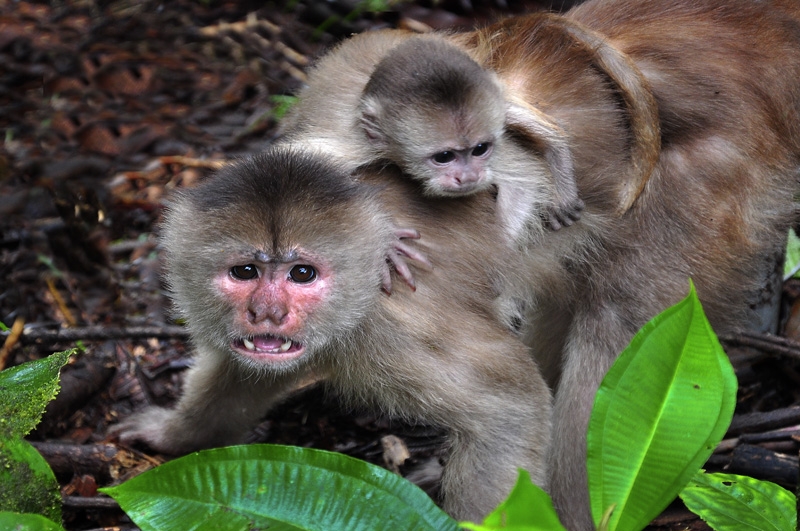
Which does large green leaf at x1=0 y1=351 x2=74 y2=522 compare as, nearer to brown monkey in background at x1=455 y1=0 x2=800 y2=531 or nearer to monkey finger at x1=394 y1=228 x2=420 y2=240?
monkey finger at x1=394 y1=228 x2=420 y2=240

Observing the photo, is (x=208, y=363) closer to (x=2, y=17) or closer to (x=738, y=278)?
(x=738, y=278)

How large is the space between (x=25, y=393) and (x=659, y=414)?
8.67 feet

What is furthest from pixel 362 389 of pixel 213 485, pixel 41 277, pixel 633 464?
pixel 41 277

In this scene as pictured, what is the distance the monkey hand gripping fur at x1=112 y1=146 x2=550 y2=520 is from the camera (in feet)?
12.7

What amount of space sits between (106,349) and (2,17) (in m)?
4.19

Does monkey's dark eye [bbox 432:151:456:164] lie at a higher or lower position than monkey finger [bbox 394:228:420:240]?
higher

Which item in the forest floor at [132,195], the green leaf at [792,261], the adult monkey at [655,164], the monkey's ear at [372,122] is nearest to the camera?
the adult monkey at [655,164]

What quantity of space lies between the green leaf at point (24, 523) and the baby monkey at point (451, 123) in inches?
89.4

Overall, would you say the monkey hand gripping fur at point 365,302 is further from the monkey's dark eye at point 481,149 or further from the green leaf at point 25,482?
the green leaf at point 25,482

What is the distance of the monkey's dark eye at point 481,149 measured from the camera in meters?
4.44

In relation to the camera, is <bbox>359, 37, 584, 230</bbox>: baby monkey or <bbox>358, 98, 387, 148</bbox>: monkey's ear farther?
<bbox>358, 98, 387, 148</bbox>: monkey's ear

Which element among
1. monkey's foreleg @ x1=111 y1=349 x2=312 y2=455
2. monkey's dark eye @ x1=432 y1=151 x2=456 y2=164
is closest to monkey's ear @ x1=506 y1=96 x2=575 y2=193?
monkey's dark eye @ x1=432 y1=151 x2=456 y2=164

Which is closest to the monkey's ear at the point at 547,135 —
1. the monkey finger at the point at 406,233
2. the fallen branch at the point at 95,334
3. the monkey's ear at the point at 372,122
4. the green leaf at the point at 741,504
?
the monkey's ear at the point at 372,122

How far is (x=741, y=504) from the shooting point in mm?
3572
